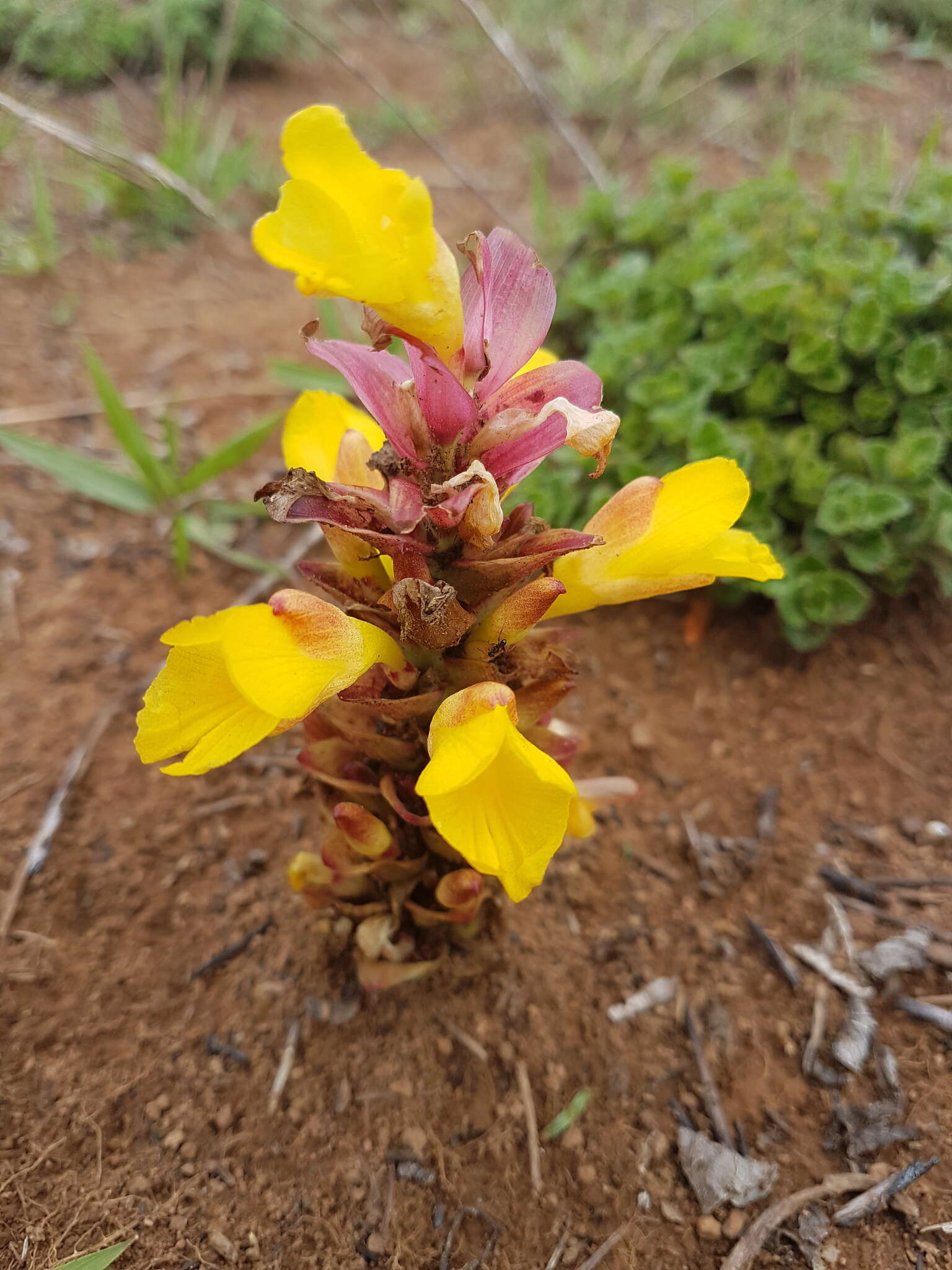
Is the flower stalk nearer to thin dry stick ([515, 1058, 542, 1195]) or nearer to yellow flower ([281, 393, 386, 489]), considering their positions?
yellow flower ([281, 393, 386, 489])

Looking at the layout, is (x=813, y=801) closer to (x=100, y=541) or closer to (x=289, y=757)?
(x=289, y=757)

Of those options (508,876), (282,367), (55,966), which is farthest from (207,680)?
(282,367)

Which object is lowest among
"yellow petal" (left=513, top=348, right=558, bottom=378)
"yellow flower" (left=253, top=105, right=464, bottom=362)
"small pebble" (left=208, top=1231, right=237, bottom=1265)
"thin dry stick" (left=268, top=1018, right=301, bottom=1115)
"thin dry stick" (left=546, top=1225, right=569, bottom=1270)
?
"small pebble" (left=208, top=1231, right=237, bottom=1265)

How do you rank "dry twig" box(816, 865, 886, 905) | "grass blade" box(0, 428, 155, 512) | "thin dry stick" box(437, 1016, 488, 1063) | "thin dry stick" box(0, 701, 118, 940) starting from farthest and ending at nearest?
A: 1. "grass blade" box(0, 428, 155, 512)
2. "dry twig" box(816, 865, 886, 905)
3. "thin dry stick" box(0, 701, 118, 940)
4. "thin dry stick" box(437, 1016, 488, 1063)

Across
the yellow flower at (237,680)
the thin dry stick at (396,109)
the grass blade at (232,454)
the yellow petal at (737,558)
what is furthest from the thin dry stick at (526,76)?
the yellow flower at (237,680)

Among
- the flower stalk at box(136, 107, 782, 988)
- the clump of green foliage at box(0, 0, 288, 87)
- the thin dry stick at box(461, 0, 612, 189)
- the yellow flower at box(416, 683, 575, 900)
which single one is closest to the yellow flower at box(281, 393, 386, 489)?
the flower stalk at box(136, 107, 782, 988)
